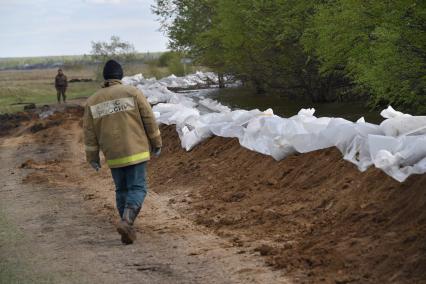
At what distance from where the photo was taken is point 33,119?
2775 centimetres

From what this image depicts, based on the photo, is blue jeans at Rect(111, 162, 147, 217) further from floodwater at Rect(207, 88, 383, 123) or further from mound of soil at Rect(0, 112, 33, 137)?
mound of soil at Rect(0, 112, 33, 137)

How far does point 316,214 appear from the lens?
7426 millimetres

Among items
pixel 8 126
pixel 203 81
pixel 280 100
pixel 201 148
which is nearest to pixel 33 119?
pixel 8 126

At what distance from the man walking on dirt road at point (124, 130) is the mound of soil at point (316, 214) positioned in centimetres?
98

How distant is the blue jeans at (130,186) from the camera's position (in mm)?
7617

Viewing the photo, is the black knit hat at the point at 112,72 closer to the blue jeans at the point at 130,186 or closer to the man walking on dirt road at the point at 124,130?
the man walking on dirt road at the point at 124,130

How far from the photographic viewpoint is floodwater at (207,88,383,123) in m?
20.3

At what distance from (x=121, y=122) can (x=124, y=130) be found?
87 mm

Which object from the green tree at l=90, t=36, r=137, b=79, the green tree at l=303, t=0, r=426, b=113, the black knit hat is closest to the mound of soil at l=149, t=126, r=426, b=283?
the black knit hat

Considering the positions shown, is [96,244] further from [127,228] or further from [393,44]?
[393,44]

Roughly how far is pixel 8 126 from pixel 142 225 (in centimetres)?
1899

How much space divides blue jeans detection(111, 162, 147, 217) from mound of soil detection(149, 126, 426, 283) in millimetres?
883

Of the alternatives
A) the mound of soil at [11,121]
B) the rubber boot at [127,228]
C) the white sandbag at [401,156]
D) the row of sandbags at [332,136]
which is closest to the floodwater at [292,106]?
the row of sandbags at [332,136]

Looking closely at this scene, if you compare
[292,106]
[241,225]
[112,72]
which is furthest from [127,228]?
[292,106]
